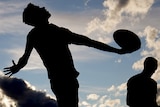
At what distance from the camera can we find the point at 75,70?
605 centimetres

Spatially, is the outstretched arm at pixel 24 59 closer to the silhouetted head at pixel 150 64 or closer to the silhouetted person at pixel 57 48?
the silhouetted person at pixel 57 48

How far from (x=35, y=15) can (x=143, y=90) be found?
2.90 metres

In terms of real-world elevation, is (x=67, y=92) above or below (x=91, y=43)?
below

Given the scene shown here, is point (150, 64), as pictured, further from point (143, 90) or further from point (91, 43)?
point (91, 43)

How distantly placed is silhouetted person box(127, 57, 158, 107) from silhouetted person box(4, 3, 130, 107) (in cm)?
124

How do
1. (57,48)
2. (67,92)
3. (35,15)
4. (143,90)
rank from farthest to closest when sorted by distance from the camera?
(143,90) < (35,15) < (57,48) < (67,92)

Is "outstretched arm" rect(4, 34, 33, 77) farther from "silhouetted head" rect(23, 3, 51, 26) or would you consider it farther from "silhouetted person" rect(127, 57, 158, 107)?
"silhouetted person" rect(127, 57, 158, 107)

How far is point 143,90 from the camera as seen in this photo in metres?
7.15

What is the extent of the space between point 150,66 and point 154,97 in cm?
77

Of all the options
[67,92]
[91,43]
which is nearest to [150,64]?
[91,43]

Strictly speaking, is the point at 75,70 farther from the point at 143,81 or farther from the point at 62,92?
the point at 143,81

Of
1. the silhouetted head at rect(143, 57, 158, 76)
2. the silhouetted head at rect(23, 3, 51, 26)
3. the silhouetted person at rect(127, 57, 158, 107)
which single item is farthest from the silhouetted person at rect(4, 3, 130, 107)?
the silhouetted person at rect(127, 57, 158, 107)

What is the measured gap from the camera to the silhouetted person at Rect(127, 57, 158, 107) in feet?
23.2

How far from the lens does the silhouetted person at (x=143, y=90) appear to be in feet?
23.2
